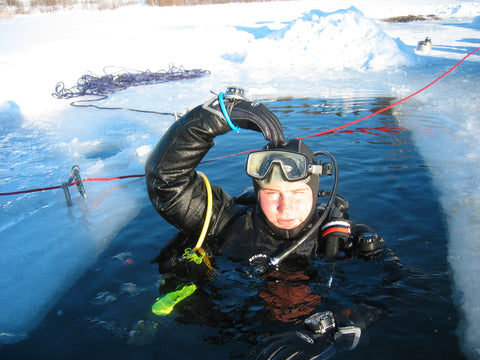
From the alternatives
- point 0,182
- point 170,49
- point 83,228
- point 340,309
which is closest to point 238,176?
point 83,228

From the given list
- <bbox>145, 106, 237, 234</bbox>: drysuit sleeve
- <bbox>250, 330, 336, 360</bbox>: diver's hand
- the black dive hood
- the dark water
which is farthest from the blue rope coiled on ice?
<bbox>250, 330, 336, 360</bbox>: diver's hand

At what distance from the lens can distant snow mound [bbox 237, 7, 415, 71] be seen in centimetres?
1092

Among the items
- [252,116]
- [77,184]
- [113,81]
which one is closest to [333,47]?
[113,81]

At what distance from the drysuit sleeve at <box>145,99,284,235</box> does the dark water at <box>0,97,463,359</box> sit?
467 mm

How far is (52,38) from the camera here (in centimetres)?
1406

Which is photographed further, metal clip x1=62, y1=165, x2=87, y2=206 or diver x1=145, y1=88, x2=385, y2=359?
metal clip x1=62, y1=165, x2=87, y2=206

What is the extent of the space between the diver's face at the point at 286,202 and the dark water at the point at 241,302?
0.40 metres

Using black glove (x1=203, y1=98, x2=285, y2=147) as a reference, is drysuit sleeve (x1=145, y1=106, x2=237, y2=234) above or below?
below

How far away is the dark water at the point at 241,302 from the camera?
2.01 metres

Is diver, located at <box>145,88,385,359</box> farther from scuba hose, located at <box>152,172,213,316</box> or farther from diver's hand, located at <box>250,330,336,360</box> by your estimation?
diver's hand, located at <box>250,330,336,360</box>

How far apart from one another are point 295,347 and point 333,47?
1158 centimetres

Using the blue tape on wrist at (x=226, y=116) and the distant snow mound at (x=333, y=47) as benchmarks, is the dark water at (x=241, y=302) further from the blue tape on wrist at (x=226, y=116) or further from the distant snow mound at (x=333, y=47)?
the distant snow mound at (x=333, y=47)

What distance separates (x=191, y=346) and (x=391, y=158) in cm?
361

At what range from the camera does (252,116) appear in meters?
2.30
